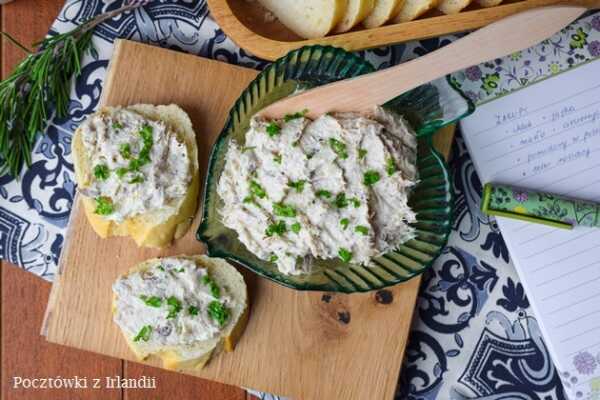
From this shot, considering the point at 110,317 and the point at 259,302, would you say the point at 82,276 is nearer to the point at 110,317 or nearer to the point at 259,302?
the point at 110,317

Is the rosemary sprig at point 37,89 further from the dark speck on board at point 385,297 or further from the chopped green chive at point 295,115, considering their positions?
the dark speck on board at point 385,297

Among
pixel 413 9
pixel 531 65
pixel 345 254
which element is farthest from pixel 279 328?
pixel 531 65

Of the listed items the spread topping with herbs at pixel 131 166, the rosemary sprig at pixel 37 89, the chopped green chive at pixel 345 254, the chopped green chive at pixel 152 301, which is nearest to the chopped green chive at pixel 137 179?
the spread topping with herbs at pixel 131 166

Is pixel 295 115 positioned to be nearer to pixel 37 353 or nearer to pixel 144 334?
pixel 144 334

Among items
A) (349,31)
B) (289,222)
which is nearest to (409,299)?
(289,222)

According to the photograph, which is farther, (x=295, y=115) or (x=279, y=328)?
(x=279, y=328)
